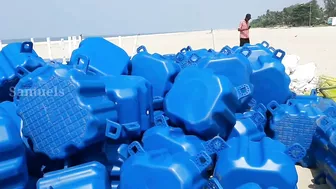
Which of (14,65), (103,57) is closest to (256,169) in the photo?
(103,57)

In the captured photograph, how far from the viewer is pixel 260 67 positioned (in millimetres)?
3402

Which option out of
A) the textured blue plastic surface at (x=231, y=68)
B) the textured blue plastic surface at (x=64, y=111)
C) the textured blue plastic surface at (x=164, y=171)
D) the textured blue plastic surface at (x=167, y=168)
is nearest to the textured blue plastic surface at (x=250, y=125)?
the textured blue plastic surface at (x=231, y=68)

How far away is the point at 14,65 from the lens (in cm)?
295

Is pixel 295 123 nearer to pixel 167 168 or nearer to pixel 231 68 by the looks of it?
pixel 231 68

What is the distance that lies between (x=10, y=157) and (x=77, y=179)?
0.38 m

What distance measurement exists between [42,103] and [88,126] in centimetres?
34

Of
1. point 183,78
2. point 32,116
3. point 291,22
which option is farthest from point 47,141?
point 291,22

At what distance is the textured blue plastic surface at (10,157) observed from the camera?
1.90m

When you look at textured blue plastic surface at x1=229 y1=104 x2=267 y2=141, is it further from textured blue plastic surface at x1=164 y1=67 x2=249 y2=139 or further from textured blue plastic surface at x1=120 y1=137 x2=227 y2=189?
textured blue plastic surface at x1=120 y1=137 x2=227 y2=189

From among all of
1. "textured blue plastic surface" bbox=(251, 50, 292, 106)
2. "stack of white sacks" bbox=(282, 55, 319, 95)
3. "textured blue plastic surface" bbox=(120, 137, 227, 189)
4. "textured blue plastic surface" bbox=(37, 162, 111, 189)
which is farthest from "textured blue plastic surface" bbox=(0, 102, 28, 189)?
"stack of white sacks" bbox=(282, 55, 319, 95)

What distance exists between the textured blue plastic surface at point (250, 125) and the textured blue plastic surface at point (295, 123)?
20cm

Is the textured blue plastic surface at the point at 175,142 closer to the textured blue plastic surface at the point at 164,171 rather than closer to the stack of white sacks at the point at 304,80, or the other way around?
the textured blue plastic surface at the point at 164,171

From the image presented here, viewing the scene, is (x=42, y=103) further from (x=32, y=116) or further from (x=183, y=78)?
(x=183, y=78)

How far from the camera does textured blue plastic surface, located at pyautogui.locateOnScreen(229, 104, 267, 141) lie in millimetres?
2779
